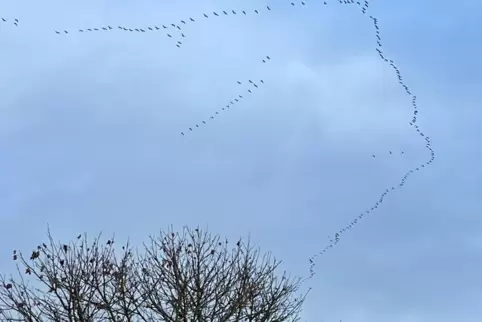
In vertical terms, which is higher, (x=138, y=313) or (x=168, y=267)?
(x=168, y=267)

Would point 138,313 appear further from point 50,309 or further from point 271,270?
point 271,270

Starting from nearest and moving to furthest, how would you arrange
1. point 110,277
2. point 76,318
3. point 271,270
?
point 76,318 < point 110,277 < point 271,270

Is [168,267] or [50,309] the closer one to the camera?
[50,309]

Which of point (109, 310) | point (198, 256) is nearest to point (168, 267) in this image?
point (198, 256)

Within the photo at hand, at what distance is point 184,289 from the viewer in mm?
24500

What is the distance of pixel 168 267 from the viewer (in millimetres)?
25594

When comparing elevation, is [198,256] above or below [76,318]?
above

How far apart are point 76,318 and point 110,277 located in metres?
2.04

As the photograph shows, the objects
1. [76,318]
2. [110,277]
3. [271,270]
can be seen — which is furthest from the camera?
[271,270]

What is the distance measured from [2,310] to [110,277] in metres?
3.67

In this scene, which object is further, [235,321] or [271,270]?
[271,270]

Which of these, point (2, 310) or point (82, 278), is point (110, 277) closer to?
point (82, 278)

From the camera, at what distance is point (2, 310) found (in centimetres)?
2422

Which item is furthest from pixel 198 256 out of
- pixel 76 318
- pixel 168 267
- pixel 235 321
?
pixel 76 318
